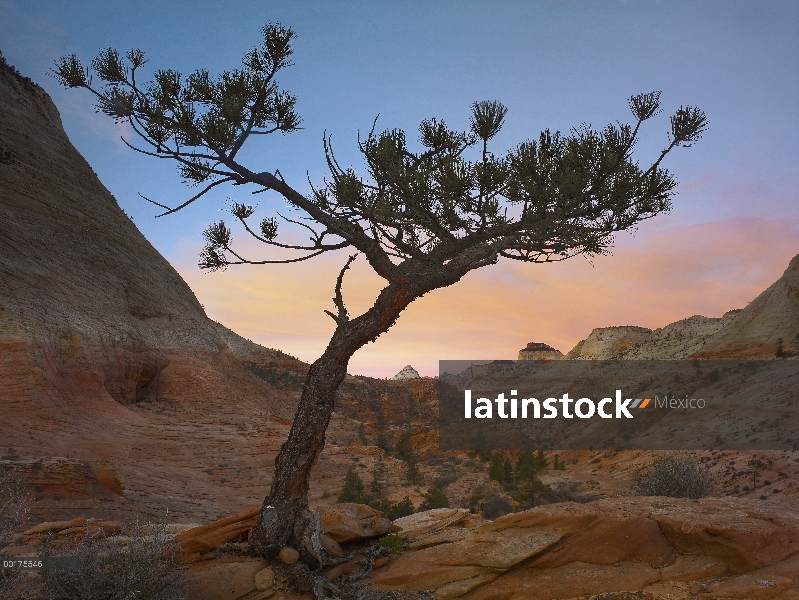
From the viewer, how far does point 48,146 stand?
3694 cm

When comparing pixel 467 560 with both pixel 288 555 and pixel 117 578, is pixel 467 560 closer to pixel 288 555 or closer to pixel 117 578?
pixel 288 555

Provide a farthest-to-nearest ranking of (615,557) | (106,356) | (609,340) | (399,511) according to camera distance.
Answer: (609,340), (106,356), (399,511), (615,557)

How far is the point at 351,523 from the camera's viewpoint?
851cm

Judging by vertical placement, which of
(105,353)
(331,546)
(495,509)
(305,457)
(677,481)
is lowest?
(495,509)

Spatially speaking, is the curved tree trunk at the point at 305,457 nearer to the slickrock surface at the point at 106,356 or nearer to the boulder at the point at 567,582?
the boulder at the point at 567,582

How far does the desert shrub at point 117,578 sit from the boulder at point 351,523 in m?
2.66

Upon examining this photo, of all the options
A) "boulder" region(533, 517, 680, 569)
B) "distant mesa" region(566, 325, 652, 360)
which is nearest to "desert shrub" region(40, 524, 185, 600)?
"boulder" region(533, 517, 680, 569)

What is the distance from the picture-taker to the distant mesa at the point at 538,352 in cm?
11476

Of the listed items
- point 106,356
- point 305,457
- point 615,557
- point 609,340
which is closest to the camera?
point 615,557

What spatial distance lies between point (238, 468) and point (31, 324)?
11069mm

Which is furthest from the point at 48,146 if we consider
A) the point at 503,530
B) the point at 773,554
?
the point at 773,554

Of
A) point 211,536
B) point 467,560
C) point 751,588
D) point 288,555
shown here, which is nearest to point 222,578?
point 288,555

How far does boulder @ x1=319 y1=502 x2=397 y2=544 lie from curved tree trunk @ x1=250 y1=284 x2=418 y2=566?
0.62 metres

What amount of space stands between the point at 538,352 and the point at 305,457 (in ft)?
388
